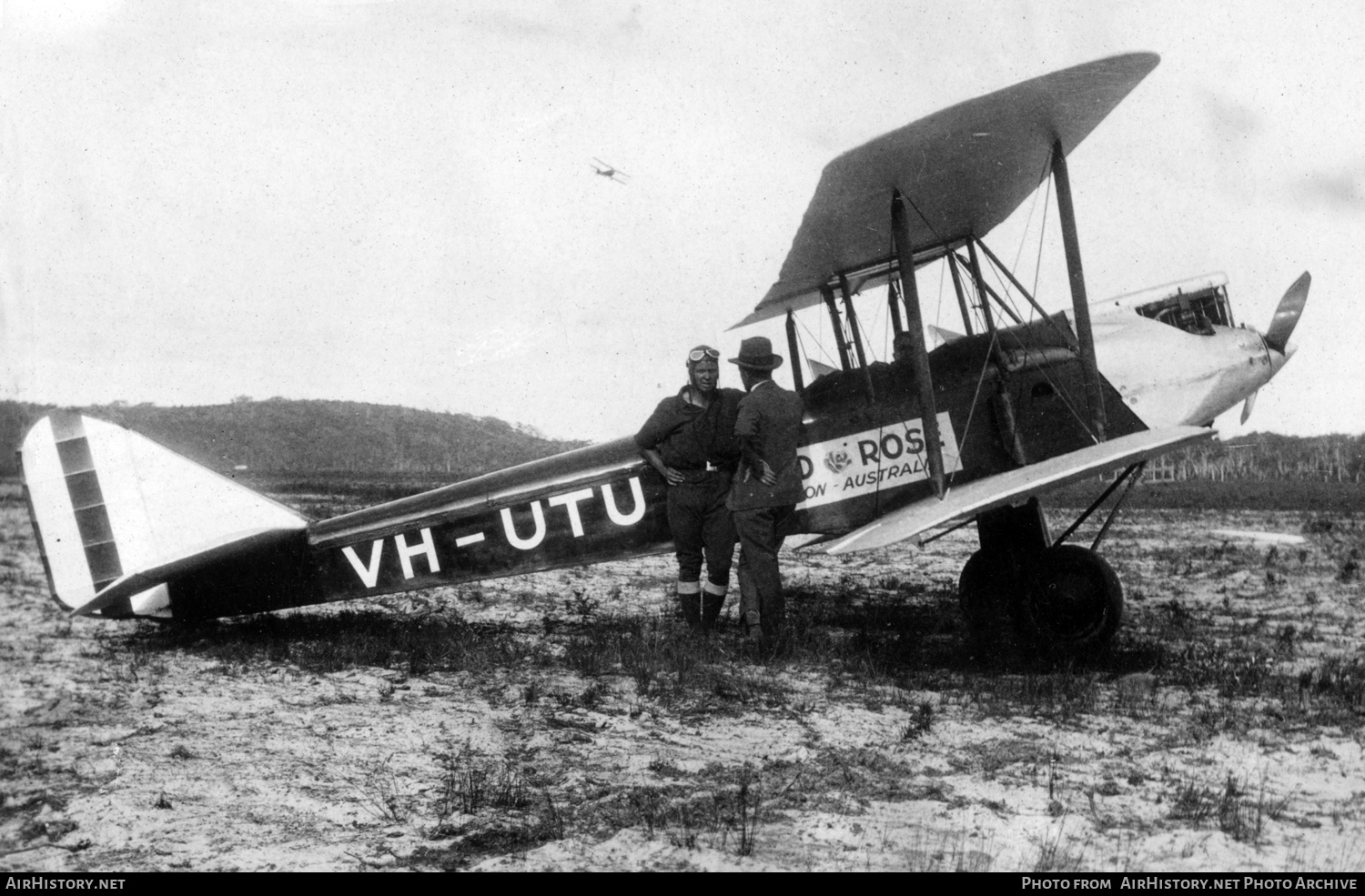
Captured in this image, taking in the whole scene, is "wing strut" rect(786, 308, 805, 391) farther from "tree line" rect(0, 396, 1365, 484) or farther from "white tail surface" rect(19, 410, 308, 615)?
"tree line" rect(0, 396, 1365, 484)

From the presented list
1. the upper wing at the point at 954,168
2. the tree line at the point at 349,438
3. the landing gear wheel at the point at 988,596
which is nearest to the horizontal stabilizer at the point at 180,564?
the upper wing at the point at 954,168

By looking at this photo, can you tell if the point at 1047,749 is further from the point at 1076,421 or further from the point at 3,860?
the point at 3,860

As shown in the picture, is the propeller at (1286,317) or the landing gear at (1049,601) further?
the propeller at (1286,317)

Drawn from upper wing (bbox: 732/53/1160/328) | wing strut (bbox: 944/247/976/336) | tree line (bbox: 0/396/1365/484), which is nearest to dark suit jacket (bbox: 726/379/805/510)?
upper wing (bbox: 732/53/1160/328)

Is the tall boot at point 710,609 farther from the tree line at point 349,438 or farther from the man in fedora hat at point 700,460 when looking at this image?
the tree line at point 349,438

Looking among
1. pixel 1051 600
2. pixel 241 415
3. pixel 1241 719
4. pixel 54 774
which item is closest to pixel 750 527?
pixel 1051 600

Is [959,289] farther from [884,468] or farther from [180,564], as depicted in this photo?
[180,564]

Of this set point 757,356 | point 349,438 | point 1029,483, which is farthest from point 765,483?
point 349,438
